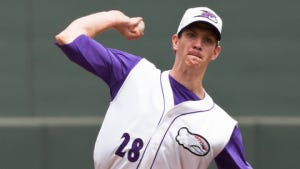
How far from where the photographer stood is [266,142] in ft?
21.6

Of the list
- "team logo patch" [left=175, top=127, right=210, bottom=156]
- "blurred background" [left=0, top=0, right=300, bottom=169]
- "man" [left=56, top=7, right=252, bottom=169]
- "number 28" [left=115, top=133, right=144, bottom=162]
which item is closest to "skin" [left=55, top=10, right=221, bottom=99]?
"man" [left=56, top=7, right=252, bottom=169]

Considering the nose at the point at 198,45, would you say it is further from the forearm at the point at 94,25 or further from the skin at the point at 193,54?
the forearm at the point at 94,25

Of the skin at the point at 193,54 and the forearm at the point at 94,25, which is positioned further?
the skin at the point at 193,54

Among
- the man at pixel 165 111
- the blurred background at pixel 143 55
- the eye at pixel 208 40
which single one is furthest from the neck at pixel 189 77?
the blurred background at pixel 143 55

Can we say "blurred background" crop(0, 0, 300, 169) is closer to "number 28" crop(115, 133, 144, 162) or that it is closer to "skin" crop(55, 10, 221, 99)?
"skin" crop(55, 10, 221, 99)

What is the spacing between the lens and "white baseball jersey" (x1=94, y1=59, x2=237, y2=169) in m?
3.93

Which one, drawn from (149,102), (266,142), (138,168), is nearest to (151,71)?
(149,102)

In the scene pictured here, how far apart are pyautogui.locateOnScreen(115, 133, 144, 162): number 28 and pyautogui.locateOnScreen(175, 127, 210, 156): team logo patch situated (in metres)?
0.17

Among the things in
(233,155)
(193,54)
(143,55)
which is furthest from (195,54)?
(143,55)

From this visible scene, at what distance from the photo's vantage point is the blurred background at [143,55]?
264 inches

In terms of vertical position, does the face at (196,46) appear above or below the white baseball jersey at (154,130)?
above

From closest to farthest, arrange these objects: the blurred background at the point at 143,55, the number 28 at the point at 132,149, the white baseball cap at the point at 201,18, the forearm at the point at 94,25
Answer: the forearm at the point at 94,25 → the number 28 at the point at 132,149 → the white baseball cap at the point at 201,18 → the blurred background at the point at 143,55

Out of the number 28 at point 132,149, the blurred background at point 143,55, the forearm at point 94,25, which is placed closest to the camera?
the forearm at point 94,25

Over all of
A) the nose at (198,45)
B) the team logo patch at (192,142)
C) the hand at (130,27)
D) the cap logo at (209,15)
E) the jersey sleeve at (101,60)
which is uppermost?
the cap logo at (209,15)
